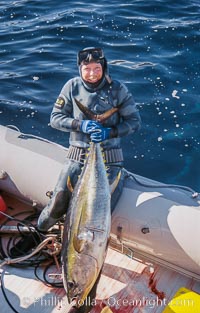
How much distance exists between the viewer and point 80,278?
12.6 ft

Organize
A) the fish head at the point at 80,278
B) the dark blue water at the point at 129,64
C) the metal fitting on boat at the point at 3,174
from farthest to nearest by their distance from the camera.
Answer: the dark blue water at the point at 129,64
the metal fitting on boat at the point at 3,174
the fish head at the point at 80,278

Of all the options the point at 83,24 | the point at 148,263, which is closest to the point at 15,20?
the point at 83,24

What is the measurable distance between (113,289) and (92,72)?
2296 millimetres

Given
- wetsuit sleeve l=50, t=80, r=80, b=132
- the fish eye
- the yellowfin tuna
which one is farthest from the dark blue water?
the fish eye

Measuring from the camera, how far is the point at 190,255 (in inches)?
174

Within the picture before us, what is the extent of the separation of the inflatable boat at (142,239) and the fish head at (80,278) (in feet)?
1.86

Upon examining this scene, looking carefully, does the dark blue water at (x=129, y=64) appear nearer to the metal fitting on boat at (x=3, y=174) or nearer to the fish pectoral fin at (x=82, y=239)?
the metal fitting on boat at (x=3, y=174)

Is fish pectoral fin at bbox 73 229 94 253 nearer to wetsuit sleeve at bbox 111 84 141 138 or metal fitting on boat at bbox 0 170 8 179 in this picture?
wetsuit sleeve at bbox 111 84 141 138

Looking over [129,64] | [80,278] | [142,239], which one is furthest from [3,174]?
[129,64]

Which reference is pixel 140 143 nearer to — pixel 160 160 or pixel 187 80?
pixel 160 160

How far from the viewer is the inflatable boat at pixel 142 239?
4422mm

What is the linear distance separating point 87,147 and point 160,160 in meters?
2.54

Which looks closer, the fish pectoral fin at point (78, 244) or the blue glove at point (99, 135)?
the fish pectoral fin at point (78, 244)

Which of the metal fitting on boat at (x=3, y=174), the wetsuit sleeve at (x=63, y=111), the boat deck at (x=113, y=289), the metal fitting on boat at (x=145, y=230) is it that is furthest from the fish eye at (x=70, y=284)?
the metal fitting on boat at (x=3, y=174)
